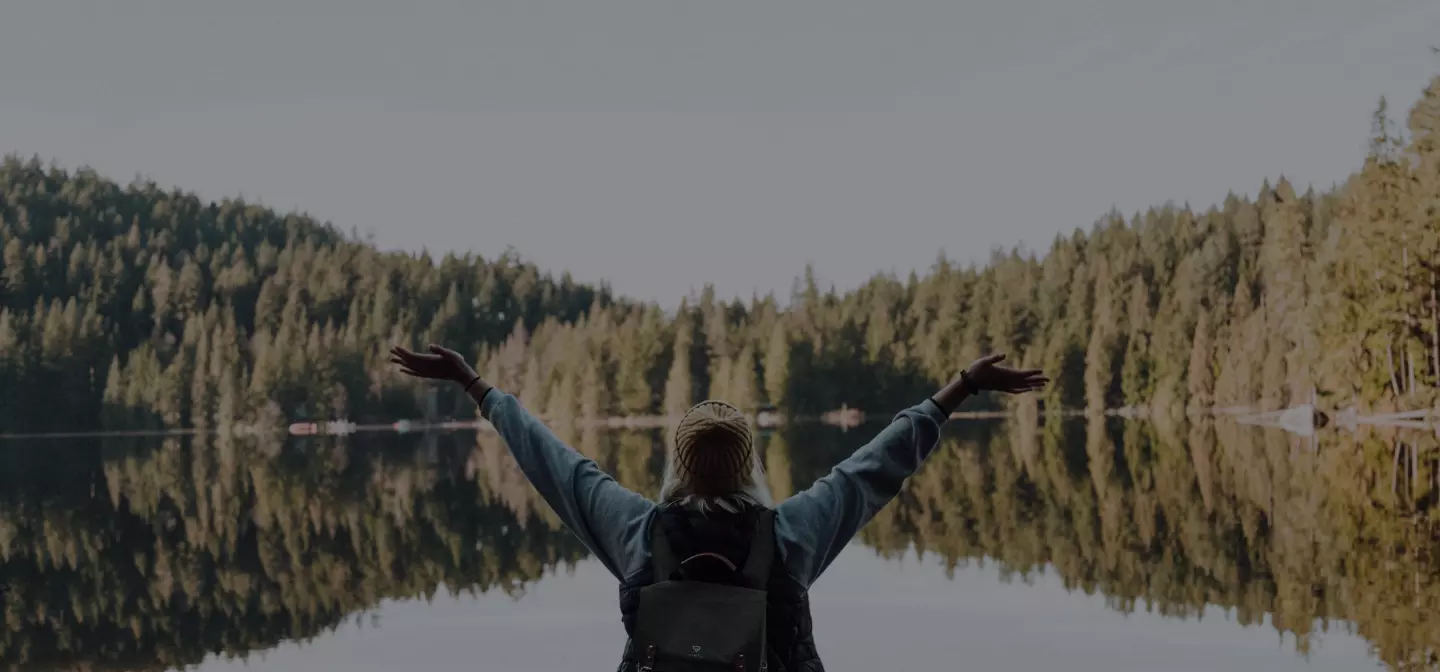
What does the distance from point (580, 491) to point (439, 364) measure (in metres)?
0.57

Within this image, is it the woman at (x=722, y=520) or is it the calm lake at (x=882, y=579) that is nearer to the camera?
the woman at (x=722, y=520)

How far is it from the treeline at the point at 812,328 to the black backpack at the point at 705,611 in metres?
55.6

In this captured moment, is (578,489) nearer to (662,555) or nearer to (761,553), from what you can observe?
(662,555)

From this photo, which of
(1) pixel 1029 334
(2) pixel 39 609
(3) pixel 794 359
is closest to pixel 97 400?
(3) pixel 794 359

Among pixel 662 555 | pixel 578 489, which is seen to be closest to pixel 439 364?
pixel 578 489

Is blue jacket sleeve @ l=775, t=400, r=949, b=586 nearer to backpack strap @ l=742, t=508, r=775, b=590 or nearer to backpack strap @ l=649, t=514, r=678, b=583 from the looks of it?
backpack strap @ l=742, t=508, r=775, b=590

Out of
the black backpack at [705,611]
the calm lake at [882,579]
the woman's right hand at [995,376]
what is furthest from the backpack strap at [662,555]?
the calm lake at [882,579]

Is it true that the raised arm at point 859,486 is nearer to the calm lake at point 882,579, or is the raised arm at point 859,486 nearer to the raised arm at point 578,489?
the raised arm at point 578,489

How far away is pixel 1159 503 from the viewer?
2544cm

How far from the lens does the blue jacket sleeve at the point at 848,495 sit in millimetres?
3824

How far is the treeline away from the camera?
61.9 meters

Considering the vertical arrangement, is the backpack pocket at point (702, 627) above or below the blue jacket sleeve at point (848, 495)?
below

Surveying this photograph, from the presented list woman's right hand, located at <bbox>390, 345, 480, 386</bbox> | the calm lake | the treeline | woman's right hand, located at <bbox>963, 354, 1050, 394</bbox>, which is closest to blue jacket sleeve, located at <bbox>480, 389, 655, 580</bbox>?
woman's right hand, located at <bbox>390, 345, 480, 386</bbox>

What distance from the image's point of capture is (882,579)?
18.3 metres
